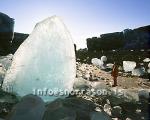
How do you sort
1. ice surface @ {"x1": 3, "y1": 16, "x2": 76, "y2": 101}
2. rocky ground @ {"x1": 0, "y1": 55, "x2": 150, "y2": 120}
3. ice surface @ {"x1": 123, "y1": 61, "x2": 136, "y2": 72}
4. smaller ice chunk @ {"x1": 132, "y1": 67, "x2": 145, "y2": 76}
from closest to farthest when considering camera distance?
rocky ground @ {"x1": 0, "y1": 55, "x2": 150, "y2": 120} → ice surface @ {"x1": 3, "y1": 16, "x2": 76, "y2": 101} → smaller ice chunk @ {"x1": 132, "y1": 67, "x2": 145, "y2": 76} → ice surface @ {"x1": 123, "y1": 61, "x2": 136, "y2": 72}

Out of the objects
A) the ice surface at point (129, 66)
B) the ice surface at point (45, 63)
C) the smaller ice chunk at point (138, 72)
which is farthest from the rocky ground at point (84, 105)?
the ice surface at point (129, 66)

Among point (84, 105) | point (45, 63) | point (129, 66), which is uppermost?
point (129, 66)

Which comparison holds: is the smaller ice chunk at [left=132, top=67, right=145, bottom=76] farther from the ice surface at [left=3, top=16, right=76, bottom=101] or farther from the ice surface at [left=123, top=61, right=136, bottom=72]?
the ice surface at [left=3, top=16, right=76, bottom=101]

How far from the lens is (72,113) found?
264cm

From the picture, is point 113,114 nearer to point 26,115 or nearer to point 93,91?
point 93,91

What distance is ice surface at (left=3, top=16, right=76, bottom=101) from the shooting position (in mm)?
3271

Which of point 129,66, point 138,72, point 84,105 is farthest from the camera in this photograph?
point 129,66

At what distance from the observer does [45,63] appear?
3270mm

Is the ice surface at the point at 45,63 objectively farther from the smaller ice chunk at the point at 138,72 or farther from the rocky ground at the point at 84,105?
the smaller ice chunk at the point at 138,72

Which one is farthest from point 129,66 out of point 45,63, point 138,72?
point 45,63

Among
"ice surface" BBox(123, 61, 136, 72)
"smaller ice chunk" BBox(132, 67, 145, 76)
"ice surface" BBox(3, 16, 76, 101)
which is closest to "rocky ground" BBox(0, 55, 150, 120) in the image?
"ice surface" BBox(3, 16, 76, 101)

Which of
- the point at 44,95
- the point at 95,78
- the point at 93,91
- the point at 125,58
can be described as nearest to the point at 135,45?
the point at 125,58

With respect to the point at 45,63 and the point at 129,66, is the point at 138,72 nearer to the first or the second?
the point at 129,66

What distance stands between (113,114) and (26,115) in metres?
1.19
